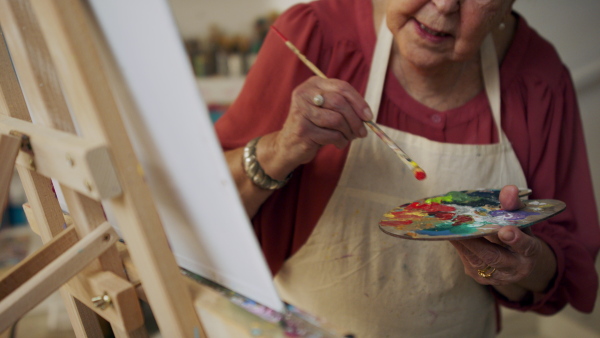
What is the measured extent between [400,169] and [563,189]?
405mm

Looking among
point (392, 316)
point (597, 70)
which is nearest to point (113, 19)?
point (392, 316)

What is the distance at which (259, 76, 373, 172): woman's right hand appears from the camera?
0.78m

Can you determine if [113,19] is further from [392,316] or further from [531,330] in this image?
[531,330]

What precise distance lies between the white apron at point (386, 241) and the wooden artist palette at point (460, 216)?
15 centimetres

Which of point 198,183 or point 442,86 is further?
point 442,86

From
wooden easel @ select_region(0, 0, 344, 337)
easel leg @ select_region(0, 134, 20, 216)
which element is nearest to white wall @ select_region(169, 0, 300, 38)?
wooden easel @ select_region(0, 0, 344, 337)

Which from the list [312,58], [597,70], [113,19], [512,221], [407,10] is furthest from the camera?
[597,70]

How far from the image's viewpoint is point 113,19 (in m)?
0.51

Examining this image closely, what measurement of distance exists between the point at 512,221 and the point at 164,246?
0.50 meters

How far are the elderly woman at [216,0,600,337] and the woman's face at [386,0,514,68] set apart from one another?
8 centimetres

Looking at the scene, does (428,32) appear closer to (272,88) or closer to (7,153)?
(272,88)

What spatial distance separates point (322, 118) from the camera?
782 millimetres

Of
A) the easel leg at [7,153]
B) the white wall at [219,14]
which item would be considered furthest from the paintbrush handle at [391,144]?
the white wall at [219,14]

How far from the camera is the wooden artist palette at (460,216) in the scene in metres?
0.68
